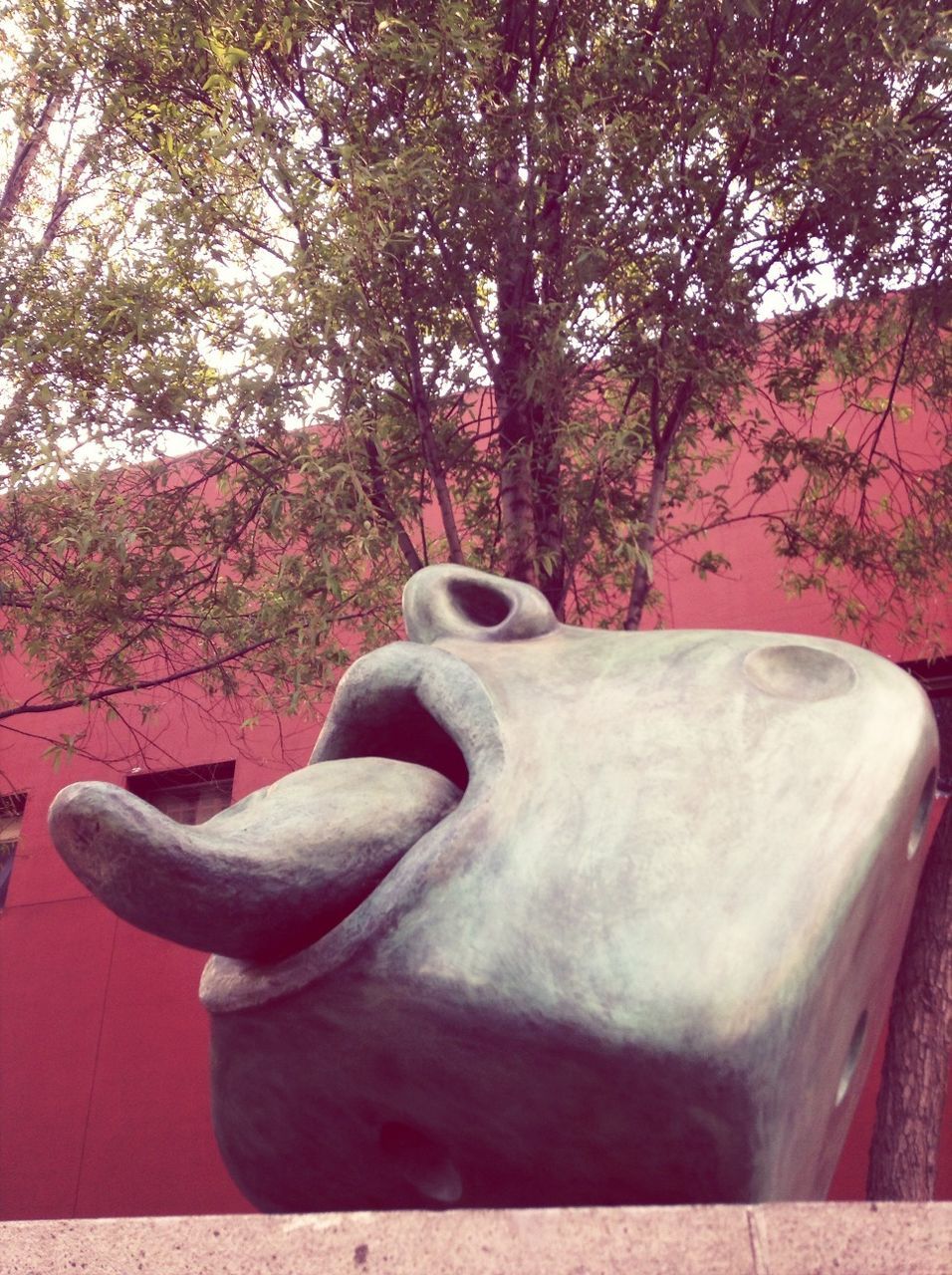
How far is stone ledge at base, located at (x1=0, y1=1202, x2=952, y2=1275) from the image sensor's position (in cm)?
109

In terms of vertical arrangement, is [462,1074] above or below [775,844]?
below

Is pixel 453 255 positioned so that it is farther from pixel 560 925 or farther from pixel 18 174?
pixel 18 174

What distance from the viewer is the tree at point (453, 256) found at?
4.14 metres

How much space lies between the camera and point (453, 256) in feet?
14.2

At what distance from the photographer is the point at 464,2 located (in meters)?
4.15

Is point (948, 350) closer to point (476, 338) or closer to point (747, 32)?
point (747, 32)

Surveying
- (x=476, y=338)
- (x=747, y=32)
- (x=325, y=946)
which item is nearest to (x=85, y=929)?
(x=476, y=338)

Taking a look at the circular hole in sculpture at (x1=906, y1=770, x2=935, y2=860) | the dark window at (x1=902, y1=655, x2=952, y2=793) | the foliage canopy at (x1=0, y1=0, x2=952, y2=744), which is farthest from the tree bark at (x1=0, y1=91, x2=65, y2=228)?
the circular hole in sculpture at (x1=906, y1=770, x2=935, y2=860)

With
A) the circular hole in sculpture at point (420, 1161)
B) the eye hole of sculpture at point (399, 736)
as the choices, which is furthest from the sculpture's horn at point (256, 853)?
the circular hole in sculpture at point (420, 1161)

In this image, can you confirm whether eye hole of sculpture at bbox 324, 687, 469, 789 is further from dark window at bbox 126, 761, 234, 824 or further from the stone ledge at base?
dark window at bbox 126, 761, 234, 824

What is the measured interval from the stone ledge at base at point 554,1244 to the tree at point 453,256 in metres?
3.08

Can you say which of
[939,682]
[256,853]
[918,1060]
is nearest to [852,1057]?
[256,853]

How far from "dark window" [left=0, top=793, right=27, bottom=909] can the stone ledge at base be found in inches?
301

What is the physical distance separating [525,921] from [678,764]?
11.5 inches
